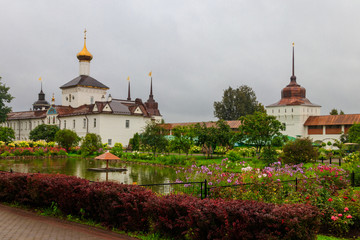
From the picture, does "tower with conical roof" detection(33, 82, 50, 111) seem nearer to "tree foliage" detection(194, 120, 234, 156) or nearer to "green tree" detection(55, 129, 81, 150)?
"green tree" detection(55, 129, 81, 150)

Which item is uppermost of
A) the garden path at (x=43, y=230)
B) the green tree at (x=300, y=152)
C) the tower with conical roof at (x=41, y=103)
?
the tower with conical roof at (x=41, y=103)

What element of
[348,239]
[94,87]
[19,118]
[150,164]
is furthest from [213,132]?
[19,118]

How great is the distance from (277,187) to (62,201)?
204 inches

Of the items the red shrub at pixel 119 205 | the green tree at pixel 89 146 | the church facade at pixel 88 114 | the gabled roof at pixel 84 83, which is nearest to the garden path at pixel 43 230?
the red shrub at pixel 119 205

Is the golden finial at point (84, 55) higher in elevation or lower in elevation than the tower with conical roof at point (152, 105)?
higher

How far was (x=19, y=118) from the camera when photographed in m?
64.2

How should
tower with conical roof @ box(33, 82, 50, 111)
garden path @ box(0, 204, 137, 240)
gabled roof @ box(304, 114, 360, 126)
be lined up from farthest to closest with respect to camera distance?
tower with conical roof @ box(33, 82, 50, 111) → gabled roof @ box(304, 114, 360, 126) → garden path @ box(0, 204, 137, 240)

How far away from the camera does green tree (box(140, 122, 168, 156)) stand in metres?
30.3

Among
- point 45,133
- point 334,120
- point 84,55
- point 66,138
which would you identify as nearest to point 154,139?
point 66,138

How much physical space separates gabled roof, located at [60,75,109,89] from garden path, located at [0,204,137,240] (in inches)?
1859

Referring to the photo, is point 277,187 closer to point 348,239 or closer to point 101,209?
point 348,239

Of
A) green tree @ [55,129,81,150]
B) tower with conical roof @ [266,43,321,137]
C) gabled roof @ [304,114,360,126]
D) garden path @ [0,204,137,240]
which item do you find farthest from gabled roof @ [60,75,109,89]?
garden path @ [0,204,137,240]

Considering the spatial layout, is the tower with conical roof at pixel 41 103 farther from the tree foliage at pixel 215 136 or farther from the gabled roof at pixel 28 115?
the tree foliage at pixel 215 136

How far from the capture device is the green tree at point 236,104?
6309 centimetres
